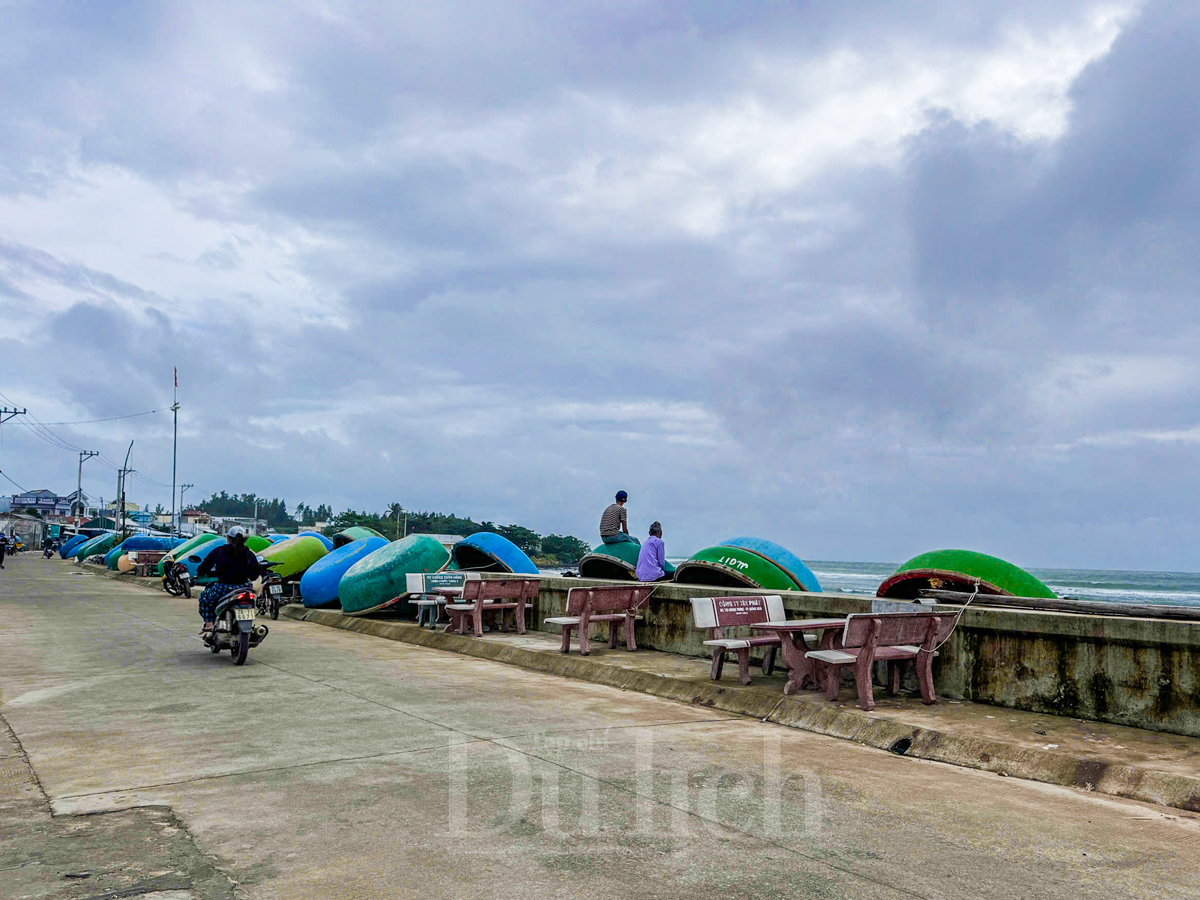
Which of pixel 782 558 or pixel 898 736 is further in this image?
pixel 782 558

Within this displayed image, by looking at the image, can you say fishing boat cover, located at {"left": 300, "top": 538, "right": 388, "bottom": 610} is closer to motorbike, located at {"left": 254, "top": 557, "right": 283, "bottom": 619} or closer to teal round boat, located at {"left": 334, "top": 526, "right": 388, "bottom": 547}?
motorbike, located at {"left": 254, "top": 557, "right": 283, "bottom": 619}

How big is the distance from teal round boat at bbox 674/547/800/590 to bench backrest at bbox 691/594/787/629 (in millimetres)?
5403

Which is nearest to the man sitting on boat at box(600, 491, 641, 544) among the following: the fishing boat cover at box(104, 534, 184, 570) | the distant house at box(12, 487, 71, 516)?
the fishing boat cover at box(104, 534, 184, 570)

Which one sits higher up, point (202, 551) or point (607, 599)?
point (202, 551)

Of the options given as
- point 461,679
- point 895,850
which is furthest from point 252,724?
point 895,850

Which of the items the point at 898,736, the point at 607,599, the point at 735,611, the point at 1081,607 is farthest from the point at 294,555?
the point at 898,736

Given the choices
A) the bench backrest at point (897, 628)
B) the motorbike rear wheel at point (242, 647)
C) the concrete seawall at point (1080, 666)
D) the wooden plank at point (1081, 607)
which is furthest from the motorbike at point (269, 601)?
the concrete seawall at point (1080, 666)

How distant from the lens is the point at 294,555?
82.5 feet

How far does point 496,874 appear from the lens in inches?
171

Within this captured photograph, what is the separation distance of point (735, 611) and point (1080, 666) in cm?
321

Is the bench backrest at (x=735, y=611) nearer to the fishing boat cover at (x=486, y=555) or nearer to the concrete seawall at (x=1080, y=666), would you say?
the concrete seawall at (x=1080, y=666)

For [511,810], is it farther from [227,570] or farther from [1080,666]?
[227,570]

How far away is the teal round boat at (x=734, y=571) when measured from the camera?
15742mm

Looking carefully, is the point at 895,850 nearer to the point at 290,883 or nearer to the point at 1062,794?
the point at 1062,794
